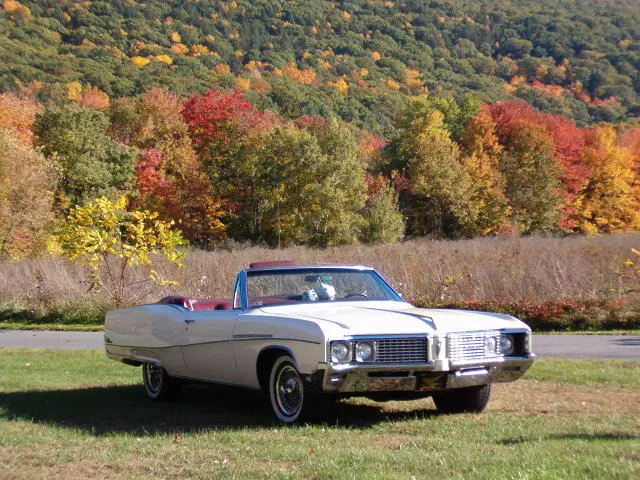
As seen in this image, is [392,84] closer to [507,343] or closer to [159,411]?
[159,411]

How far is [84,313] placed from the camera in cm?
2580

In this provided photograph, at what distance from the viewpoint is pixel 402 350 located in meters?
8.10

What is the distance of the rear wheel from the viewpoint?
10.4 meters

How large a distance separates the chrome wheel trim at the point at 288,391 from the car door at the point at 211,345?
673 millimetres

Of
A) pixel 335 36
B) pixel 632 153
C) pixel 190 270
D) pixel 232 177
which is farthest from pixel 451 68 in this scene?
pixel 190 270

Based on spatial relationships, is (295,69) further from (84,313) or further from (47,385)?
(47,385)

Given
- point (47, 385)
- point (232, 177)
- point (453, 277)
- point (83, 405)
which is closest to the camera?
point (83, 405)

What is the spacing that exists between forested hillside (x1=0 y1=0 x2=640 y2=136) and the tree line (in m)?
23.2

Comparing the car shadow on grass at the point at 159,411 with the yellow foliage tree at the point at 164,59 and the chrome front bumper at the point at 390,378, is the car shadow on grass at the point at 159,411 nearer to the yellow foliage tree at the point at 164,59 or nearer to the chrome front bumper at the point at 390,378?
the chrome front bumper at the point at 390,378

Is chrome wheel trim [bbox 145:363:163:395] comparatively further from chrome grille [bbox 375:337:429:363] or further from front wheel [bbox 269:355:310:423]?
chrome grille [bbox 375:337:429:363]

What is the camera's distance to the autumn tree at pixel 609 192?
2687 inches

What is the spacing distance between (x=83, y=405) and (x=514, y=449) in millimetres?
5374

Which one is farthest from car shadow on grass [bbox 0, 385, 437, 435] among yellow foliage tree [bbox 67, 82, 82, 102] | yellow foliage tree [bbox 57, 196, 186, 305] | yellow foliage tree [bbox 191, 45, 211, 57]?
yellow foliage tree [bbox 191, 45, 211, 57]

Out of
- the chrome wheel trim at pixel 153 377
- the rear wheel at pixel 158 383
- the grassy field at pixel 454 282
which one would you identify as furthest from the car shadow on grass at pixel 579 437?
the grassy field at pixel 454 282
